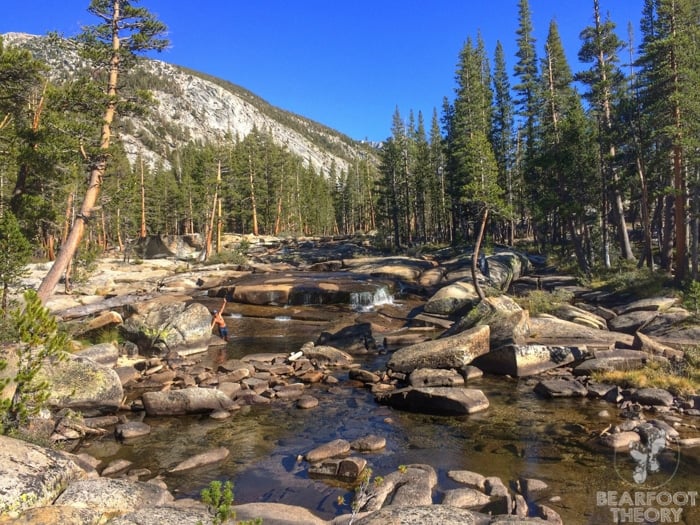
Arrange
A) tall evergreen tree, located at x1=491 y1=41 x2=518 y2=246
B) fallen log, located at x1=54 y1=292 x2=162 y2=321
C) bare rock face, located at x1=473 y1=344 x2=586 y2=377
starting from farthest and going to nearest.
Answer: tall evergreen tree, located at x1=491 y1=41 x2=518 y2=246, fallen log, located at x1=54 y1=292 x2=162 y2=321, bare rock face, located at x1=473 y1=344 x2=586 y2=377

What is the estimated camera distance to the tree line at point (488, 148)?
16.9 meters

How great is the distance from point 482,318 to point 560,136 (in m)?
20.4

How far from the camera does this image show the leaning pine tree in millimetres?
16453

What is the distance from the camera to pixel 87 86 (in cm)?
1623

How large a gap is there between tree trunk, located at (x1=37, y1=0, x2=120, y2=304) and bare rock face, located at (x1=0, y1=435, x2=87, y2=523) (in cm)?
975

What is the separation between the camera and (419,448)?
10328 mm

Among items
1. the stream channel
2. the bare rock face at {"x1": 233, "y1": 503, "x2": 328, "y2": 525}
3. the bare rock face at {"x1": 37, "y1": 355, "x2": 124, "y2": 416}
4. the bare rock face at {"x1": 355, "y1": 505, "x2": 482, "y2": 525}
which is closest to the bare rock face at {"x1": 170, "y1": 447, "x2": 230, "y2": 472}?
the stream channel

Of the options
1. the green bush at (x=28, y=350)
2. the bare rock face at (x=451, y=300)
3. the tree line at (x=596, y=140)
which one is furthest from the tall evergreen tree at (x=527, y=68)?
the green bush at (x=28, y=350)

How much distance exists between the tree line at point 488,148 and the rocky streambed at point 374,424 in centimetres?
552

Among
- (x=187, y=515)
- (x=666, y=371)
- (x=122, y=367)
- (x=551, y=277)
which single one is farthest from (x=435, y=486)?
(x=551, y=277)

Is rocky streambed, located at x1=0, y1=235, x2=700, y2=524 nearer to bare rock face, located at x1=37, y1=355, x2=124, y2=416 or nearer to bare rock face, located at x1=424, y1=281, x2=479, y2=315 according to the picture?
bare rock face, located at x1=37, y1=355, x2=124, y2=416

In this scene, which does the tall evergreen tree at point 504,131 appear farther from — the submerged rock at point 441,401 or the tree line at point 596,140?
the submerged rock at point 441,401

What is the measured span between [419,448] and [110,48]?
17.6 m

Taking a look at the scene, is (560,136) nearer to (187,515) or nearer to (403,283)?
(403,283)
